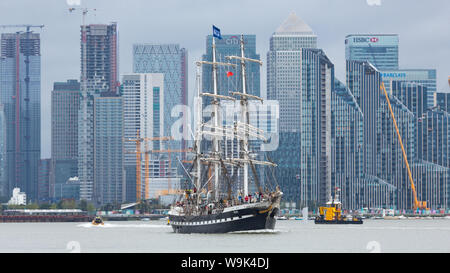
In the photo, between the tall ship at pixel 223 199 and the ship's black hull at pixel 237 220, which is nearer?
the ship's black hull at pixel 237 220

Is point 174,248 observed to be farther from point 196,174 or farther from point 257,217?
point 196,174

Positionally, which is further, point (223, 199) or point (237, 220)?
point (223, 199)

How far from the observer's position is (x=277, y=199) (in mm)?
123938

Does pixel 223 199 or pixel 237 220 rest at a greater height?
pixel 223 199

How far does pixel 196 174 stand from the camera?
13912 centimetres

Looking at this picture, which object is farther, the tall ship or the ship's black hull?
the tall ship
